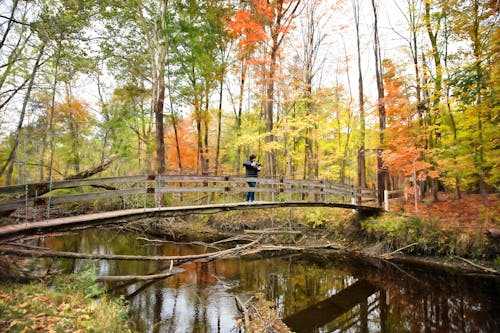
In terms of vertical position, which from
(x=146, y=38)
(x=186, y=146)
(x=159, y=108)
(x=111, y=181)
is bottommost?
(x=111, y=181)

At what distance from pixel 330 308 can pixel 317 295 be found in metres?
0.92

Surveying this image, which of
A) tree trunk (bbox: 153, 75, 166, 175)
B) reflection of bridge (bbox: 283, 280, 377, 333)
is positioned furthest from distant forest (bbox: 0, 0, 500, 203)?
reflection of bridge (bbox: 283, 280, 377, 333)

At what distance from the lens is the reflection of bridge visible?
7277 millimetres

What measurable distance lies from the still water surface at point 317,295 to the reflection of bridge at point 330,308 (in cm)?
3

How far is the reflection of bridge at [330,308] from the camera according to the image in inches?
287

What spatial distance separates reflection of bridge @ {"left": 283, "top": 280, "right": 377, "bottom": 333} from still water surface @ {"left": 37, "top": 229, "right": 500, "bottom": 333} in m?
0.03

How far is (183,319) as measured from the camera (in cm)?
711

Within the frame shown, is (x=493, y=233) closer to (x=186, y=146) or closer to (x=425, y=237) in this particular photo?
(x=425, y=237)

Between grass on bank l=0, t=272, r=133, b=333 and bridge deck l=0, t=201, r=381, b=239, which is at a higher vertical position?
bridge deck l=0, t=201, r=381, b=239

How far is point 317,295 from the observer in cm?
919

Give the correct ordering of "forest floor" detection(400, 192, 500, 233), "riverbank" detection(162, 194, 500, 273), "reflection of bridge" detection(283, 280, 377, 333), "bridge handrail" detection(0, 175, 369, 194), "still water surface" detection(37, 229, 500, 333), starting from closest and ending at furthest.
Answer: "bridge handrail" detection(0, 175, 369, 194) < "still water surface" detection(37, 229, 500, 333) < "reflection of bridge" detection(283, 280, 377, 333) < "riverbank" detection(162, 194, 500, 273) < "forest floor" detection(400, 192, 500, 233)

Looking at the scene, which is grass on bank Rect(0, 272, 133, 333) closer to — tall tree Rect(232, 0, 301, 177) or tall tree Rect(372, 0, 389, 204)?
→ tall tree Rect(232, 0, 301, 177)

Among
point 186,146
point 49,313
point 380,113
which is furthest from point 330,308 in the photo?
point 186,146

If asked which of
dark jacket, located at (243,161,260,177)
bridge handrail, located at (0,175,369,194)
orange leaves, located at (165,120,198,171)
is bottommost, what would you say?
bridge handrail, located at (0,175,369,194)
